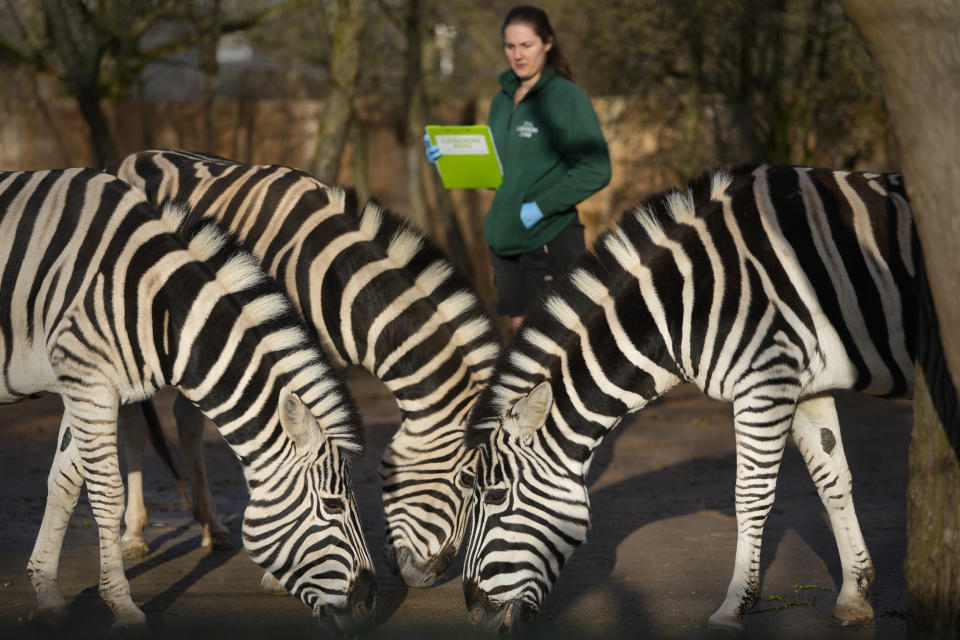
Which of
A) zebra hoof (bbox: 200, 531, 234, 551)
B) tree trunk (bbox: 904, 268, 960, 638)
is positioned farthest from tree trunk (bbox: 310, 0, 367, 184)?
tree trunk (bbox: 904, 268, 960, 638)

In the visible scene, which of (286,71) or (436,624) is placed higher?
(286,71)

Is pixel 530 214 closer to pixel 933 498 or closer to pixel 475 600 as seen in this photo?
pixel 475 600

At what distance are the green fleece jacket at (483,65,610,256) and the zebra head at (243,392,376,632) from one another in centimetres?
192

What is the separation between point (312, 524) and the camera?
3859 mm

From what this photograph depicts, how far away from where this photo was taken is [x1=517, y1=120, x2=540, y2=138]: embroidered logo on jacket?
552cm

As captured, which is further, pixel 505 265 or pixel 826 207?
pixel 505 265

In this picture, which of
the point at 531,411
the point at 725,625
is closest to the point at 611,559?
the point at 725,625

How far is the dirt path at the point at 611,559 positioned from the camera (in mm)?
4047

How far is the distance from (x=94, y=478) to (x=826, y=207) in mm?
3029

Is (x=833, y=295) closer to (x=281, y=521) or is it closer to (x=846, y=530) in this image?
(x=846, y=530)

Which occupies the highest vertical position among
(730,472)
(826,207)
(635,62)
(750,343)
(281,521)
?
(635,62)

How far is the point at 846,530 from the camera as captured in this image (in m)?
4.24

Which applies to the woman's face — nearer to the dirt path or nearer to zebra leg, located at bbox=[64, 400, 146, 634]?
the dirt path

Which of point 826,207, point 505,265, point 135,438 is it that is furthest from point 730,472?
point 135,438
